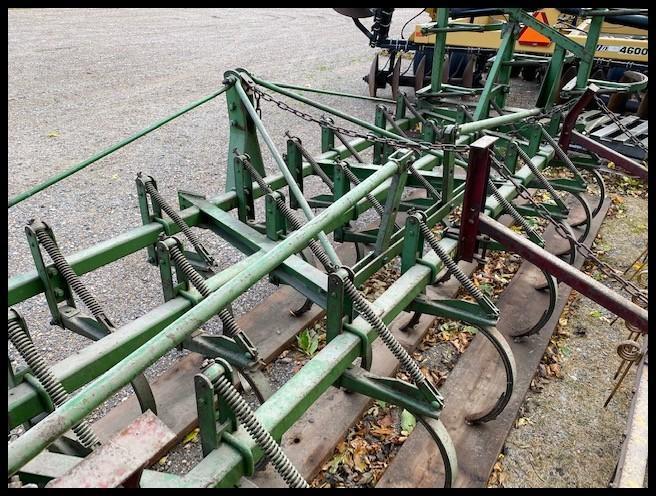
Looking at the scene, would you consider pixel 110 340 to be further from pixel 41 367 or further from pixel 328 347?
pixel 328 347

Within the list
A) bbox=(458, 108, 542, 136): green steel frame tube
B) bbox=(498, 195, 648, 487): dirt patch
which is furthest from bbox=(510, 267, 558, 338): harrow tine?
bbox=(458, 108, 542, 136): green steel frame tube

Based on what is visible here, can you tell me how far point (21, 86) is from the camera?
8820 millimetres

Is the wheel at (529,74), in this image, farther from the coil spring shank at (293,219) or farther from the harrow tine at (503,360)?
the harrow tine at (503,360)

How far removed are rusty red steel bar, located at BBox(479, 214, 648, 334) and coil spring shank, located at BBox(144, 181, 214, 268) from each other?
1548 mm

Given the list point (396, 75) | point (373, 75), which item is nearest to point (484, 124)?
point (396, 75)

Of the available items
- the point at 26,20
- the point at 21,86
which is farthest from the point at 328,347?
the point at 26,20

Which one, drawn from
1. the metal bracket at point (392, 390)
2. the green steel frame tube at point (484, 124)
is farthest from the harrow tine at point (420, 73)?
the metal bracket at point (392, 390)

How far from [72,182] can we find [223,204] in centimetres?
293

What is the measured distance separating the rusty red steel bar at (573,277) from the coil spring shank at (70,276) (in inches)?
78.5

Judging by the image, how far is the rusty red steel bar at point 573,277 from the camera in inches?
94.3

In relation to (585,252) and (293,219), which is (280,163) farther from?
(585,252)

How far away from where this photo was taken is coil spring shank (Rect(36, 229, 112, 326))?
2.48 metres

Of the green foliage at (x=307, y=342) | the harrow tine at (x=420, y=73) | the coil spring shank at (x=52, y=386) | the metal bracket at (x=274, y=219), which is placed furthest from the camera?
the harrow tine at (x=420, y=73)

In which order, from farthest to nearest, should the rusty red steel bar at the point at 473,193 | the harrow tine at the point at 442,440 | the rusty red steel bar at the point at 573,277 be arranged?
the rusty red steel bar at the point at 473,193 < the rusty red steel bar at the point at 573,277 < the harrow tine at the point at 442,440
